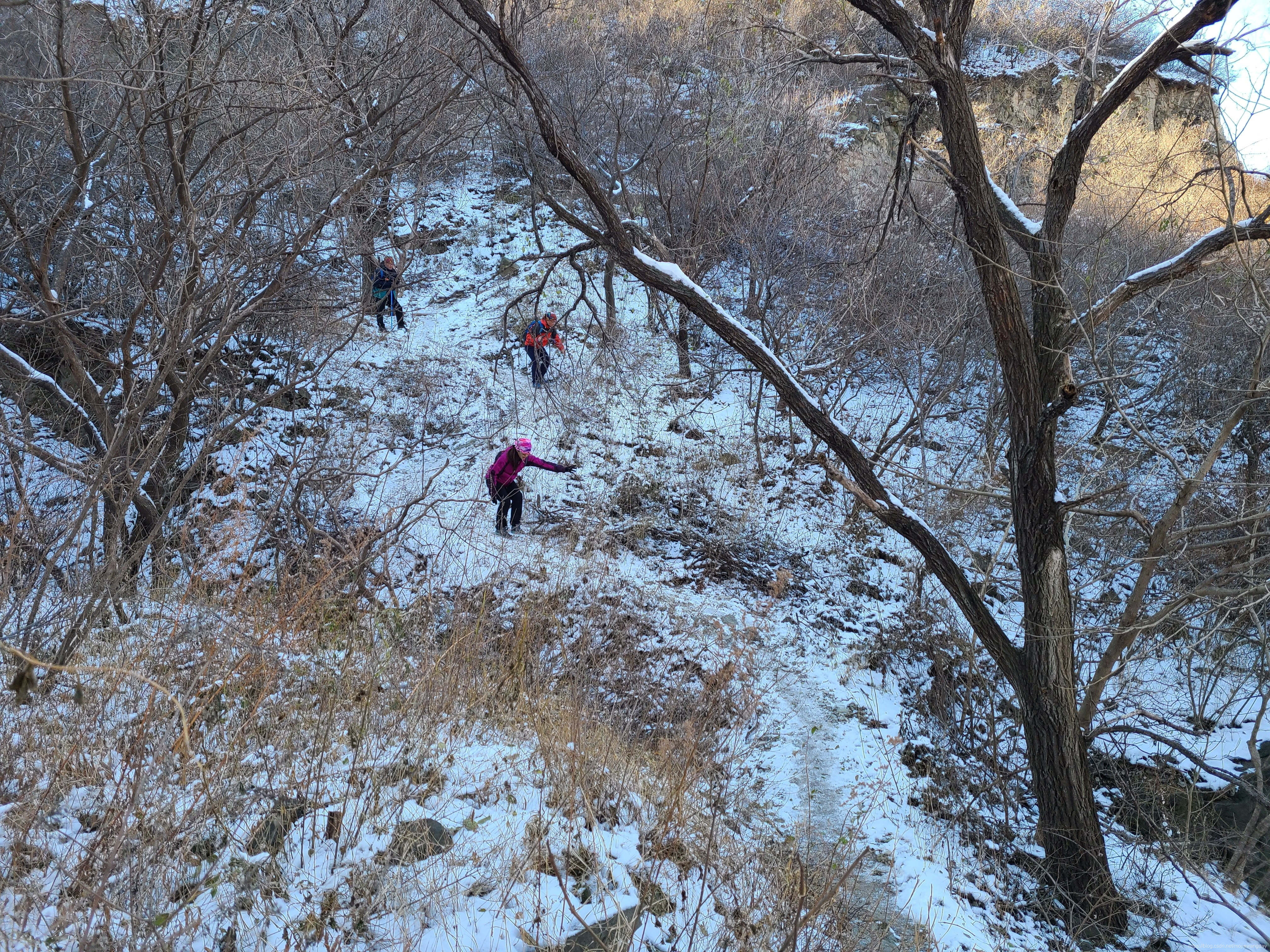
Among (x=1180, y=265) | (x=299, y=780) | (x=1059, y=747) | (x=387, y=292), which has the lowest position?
(x=299, y=780)

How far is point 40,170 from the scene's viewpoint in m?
6.70

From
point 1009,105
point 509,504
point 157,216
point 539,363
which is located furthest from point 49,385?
point 1009,105

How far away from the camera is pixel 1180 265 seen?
13.3 feet

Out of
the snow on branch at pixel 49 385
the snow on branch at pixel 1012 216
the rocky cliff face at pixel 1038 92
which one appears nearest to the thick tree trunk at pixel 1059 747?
the snow on branch at pixel 1012 216

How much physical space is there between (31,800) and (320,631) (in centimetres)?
179

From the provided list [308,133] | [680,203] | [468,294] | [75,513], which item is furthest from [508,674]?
[468,294]

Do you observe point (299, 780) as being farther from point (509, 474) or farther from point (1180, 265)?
point (509, 474)

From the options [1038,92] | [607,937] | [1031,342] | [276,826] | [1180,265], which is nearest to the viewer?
[607,937]

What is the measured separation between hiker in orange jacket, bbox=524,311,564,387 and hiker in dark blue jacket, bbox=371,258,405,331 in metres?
1.92

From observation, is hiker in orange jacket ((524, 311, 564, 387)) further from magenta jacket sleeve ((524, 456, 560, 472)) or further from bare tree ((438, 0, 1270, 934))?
bare tree ((438, 0, 1270, 934))

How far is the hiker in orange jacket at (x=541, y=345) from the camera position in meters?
9.99

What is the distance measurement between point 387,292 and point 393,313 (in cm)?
440

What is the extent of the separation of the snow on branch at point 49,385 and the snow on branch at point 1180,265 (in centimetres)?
704

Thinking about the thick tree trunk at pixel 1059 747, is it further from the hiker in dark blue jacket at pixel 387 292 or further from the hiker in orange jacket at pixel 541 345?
the hiker in orange jacket at pixel 541 345
